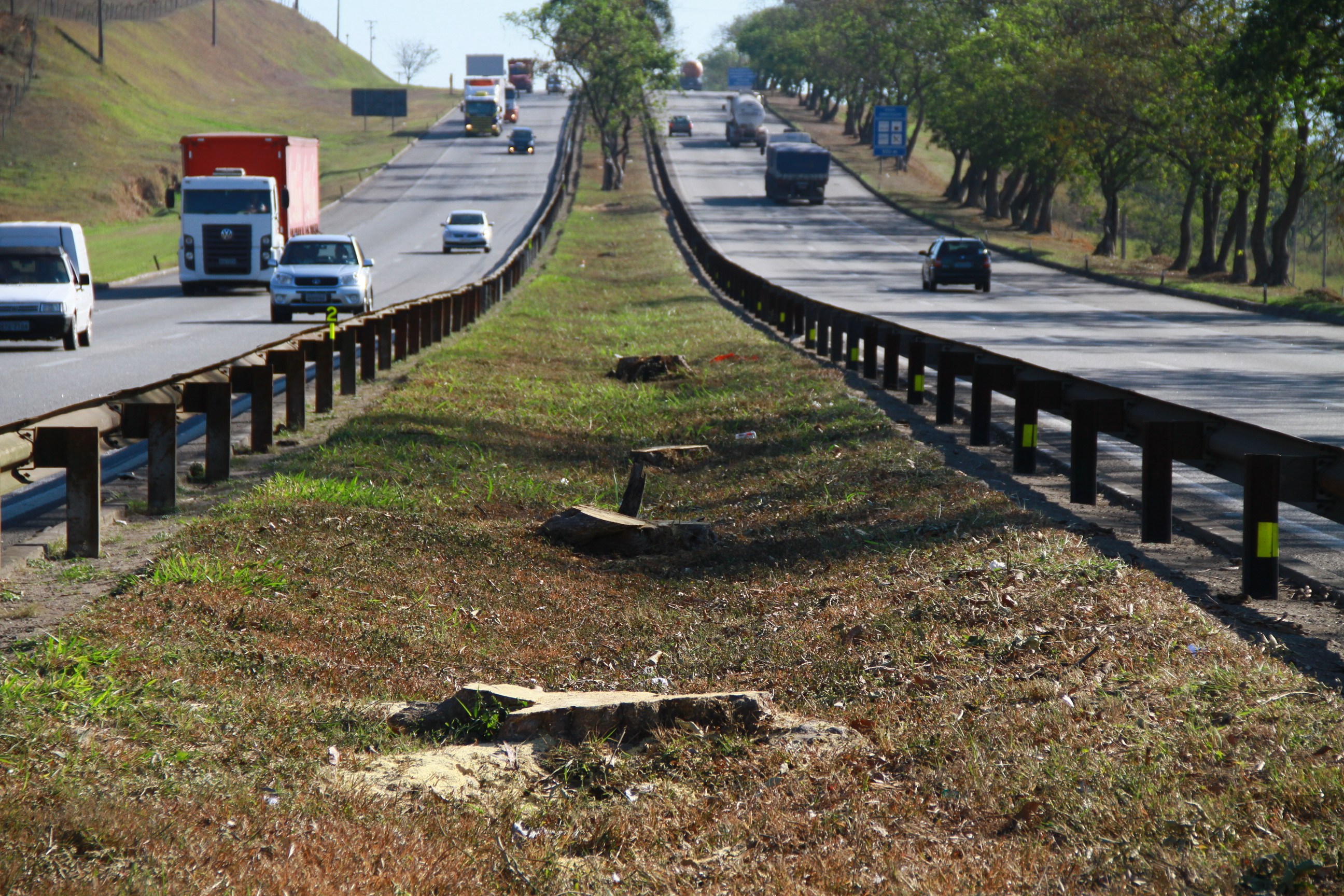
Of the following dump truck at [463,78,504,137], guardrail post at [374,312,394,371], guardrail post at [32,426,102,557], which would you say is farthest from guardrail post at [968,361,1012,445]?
dump truck at [463,78,504,137]

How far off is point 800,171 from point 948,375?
70.4m

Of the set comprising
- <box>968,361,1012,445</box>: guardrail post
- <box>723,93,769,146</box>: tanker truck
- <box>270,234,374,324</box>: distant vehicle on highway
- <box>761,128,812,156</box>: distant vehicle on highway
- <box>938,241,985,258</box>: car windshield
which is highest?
<box>723,93,769,146</box>: tanker truck

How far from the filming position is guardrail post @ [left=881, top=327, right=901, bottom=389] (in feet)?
54.6

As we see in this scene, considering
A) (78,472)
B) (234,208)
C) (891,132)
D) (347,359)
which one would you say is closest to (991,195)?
(891,132)

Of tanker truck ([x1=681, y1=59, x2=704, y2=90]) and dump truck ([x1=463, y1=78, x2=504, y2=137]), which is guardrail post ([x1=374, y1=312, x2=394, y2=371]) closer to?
dump truck ([x1=463, y1=78, x2=504, y2=137])

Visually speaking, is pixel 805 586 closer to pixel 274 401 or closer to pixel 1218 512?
pixel 1218 512

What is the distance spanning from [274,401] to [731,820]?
13.5 m

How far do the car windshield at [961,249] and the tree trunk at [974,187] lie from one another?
42.6 m

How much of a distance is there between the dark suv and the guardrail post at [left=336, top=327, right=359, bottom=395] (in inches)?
1084

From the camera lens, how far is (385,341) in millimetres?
19391

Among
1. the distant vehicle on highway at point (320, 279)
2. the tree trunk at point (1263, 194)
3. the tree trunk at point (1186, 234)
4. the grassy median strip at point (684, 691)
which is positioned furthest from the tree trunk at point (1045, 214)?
the grassy median strip at point (684, 691)

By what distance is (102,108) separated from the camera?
90.9 m

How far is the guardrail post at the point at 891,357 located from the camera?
1664cm

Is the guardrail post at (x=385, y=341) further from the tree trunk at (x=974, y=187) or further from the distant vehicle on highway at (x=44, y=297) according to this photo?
the tree trunk at (x=974, y=187)
